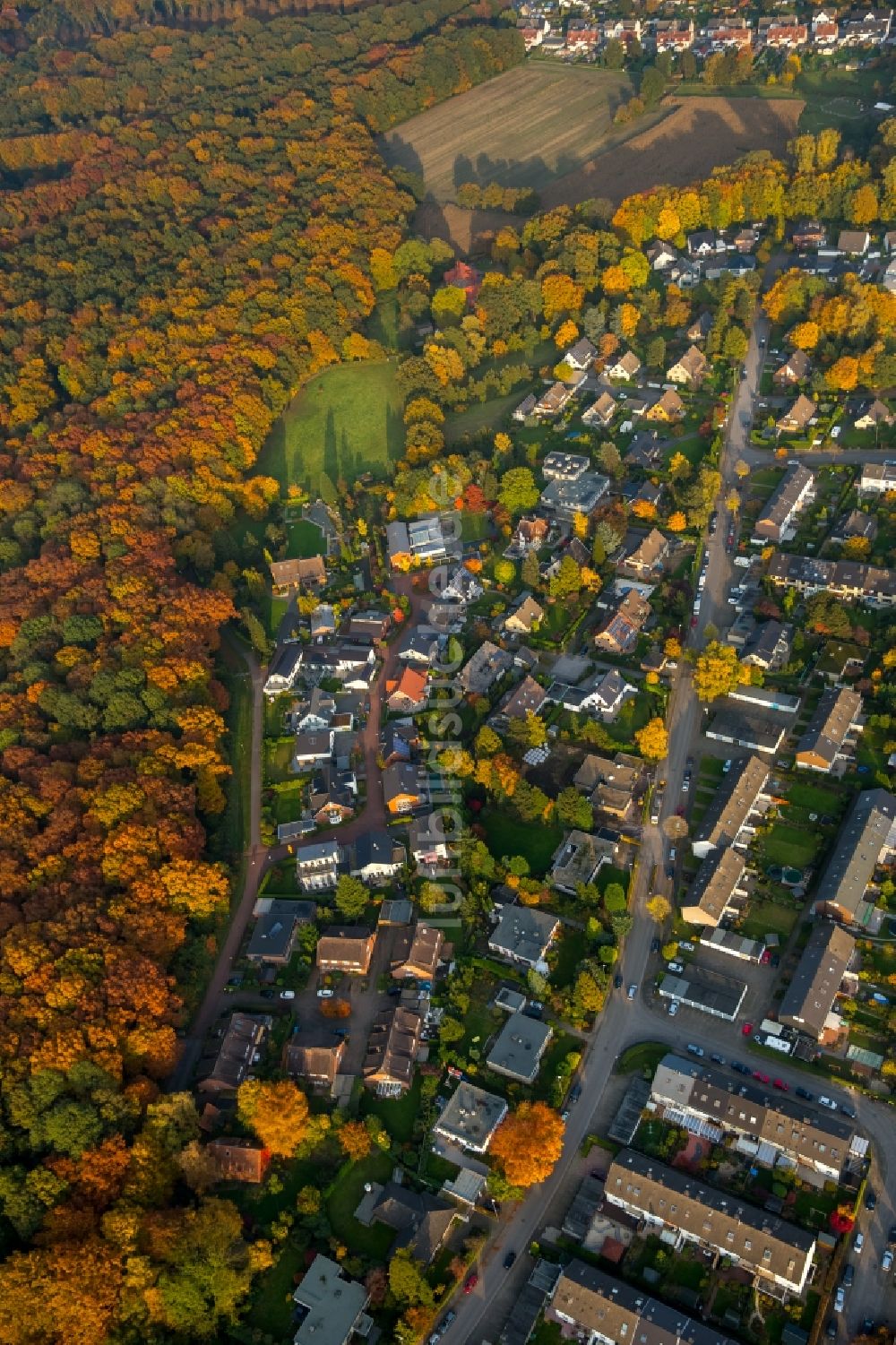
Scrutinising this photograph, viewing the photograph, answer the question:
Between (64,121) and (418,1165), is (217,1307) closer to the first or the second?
(418,1165)

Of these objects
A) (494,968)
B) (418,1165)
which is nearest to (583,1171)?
(418,1165)

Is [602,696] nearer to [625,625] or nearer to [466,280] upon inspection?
[625,625]

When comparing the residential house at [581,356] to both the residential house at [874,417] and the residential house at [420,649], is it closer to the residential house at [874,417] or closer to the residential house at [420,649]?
the residential house at [874,417]

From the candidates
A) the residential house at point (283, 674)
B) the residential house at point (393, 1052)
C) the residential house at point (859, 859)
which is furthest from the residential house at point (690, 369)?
the residential house at point (393, 1052)

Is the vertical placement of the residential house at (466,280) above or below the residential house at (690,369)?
above

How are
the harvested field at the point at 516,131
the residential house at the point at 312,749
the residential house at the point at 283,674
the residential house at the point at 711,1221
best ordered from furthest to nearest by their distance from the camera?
the harvested field at the point at 516,131
the residential house at the point at 283,674
the residential house at the point at 312,749
the residential house at the point at 711,1221

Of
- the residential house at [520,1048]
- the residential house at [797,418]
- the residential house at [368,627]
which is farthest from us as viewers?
the residential house at [797,418]
